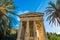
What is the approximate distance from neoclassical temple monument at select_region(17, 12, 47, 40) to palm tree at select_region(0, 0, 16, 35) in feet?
17.7

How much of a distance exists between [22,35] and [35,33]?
230cm

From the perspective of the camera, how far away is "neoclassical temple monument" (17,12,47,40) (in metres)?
25.1

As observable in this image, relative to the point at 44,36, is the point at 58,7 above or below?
above

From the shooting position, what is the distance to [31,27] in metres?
26.2

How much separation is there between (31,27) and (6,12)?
770cm

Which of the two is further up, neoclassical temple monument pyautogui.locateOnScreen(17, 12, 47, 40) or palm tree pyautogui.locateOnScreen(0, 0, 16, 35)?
palm tree pyautogui.locateOnScreen(0, 0, 16, 35)

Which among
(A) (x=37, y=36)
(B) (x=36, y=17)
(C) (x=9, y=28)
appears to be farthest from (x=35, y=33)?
(C) (x=9, y=28)

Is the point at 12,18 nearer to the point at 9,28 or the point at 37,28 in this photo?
the point at 9,28

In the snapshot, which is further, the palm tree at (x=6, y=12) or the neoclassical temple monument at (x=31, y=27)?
the palm tree at (x=6, y=12)

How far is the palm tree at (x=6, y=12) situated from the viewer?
3092 centimetres

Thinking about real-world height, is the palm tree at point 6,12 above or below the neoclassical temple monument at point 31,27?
above

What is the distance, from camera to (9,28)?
31812 mm

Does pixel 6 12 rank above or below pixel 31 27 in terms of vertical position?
above

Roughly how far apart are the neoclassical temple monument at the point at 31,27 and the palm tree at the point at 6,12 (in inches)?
212
